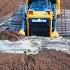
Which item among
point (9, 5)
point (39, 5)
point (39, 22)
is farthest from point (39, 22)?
point (9, 5)

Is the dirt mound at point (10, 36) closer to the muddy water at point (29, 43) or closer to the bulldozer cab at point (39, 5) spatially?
the muddy water at point (29, 43)

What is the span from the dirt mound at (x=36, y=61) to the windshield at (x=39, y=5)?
15.3ft

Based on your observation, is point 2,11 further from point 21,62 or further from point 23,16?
point 21,62

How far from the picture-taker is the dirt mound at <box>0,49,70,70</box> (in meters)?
13.5

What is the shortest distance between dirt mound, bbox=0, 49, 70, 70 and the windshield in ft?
15.3

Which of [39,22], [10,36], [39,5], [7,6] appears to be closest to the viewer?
[10,36]

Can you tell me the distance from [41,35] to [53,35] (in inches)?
24.0

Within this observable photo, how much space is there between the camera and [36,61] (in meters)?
13.9

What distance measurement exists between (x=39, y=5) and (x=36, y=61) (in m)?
6.27

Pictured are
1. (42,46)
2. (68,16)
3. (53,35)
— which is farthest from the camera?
(68,16)

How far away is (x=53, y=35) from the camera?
61.0 feet

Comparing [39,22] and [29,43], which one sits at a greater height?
[39,22]

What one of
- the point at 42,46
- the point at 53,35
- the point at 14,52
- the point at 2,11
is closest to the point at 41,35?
the point at 53,35

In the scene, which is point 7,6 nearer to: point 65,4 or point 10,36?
point 65,4
